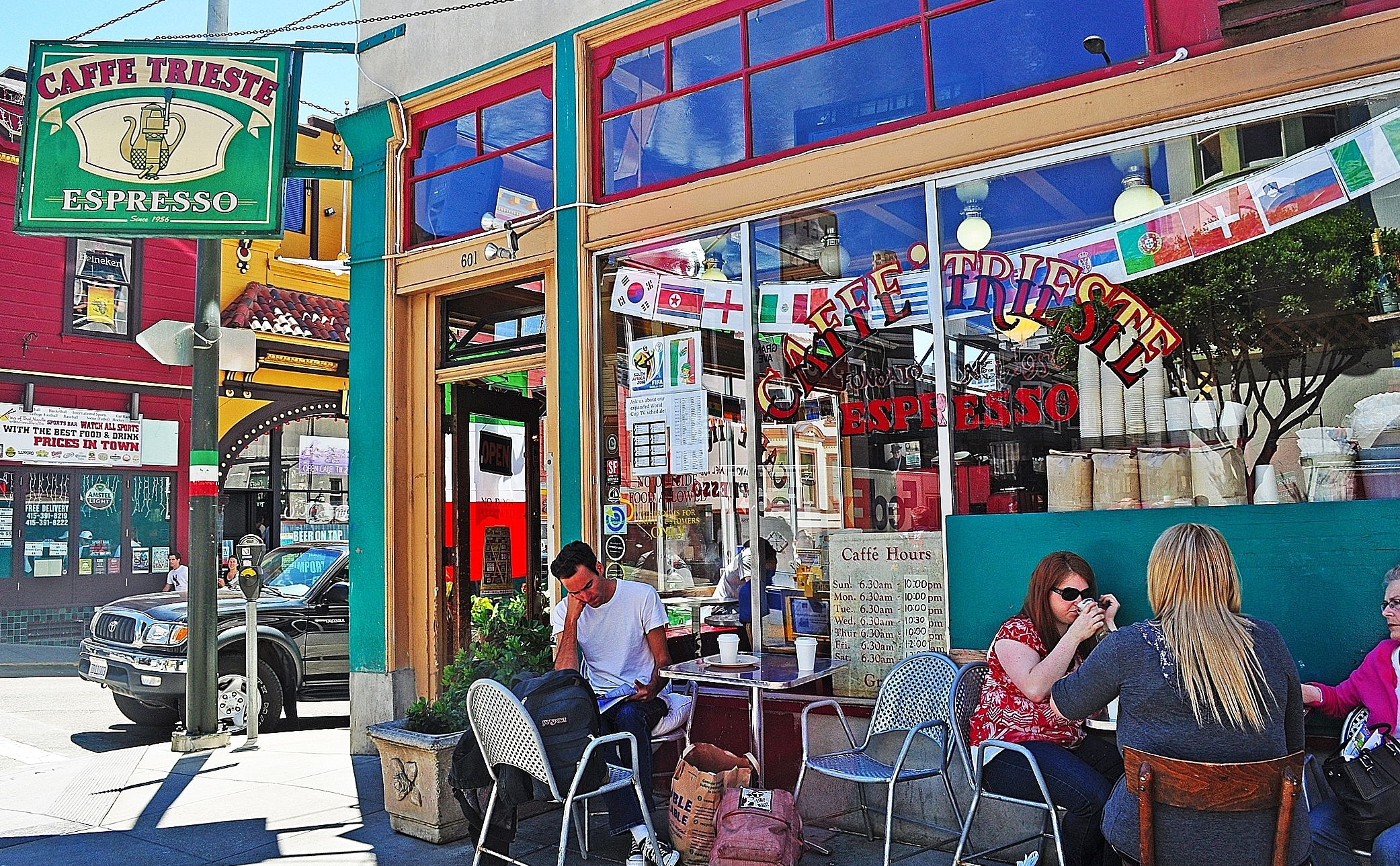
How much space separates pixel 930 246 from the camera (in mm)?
5660

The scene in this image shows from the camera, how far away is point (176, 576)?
15.0 m

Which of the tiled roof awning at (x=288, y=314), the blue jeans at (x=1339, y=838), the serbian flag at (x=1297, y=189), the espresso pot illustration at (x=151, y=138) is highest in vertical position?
the tiled roof awning at (x=288, y=314)

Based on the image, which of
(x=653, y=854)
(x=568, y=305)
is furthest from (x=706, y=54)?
(x=653, y=854)

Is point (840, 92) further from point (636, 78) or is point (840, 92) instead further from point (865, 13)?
point (636, 78)

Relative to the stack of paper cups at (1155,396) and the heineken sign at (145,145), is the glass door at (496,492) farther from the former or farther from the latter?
the stack of paper cups at (1155,396)

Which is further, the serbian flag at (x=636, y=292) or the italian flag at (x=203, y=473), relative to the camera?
the italian flag at (x=203, y=473)

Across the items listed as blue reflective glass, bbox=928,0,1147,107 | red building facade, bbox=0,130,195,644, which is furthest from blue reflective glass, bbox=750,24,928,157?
red building facade, bbox=0,130,195,644

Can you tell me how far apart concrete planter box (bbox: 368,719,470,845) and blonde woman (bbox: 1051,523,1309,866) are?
343 centimetres

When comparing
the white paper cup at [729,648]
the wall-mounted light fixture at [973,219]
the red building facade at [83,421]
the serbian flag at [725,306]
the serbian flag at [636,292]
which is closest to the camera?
the white paper cup at [729,648]

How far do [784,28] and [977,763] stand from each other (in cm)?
431

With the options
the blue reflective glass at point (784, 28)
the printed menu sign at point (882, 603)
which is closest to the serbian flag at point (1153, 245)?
the printed menu sign at point (882, 603)

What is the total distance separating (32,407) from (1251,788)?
1715cm

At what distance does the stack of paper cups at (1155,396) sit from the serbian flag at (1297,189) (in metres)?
0.80

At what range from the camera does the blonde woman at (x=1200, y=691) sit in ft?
9.88
